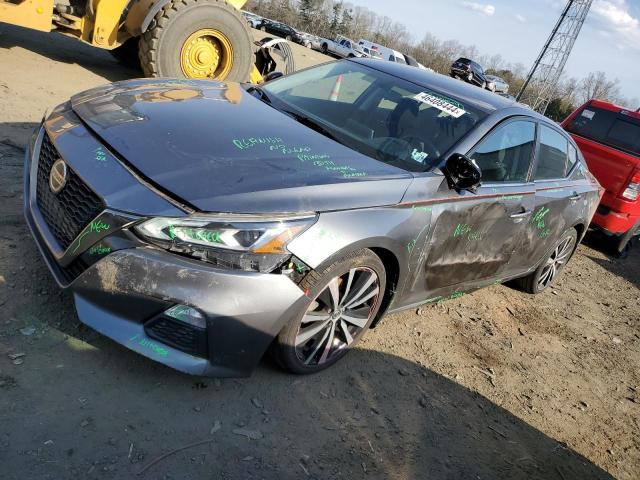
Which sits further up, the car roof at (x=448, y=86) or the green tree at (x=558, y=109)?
the green tree at (x=558, y=109)

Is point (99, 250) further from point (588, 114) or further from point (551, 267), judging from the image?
point (588, 114)

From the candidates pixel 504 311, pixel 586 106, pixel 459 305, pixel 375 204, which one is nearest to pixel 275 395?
pixel 375 204

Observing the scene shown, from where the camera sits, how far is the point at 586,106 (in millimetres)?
8812

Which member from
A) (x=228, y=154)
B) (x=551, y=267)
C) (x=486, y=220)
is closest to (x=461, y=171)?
(x=486, y=220)

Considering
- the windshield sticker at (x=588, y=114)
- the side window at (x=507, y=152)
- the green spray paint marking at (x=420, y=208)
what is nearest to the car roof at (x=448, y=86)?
the side window at (x=507, y=152)

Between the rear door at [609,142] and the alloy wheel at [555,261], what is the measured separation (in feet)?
7.01

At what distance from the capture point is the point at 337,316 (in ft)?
9.80

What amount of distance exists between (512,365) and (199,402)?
250 centimetres

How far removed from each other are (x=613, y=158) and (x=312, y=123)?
563cm

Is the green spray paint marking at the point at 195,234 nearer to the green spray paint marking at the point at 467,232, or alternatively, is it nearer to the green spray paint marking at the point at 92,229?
the green spray paint marking at the point at 92,229

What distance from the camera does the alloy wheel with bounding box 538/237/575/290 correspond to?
5.45m

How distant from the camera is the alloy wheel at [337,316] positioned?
2.83 m

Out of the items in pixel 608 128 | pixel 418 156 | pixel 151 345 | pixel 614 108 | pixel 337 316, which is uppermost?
pixel 614 108

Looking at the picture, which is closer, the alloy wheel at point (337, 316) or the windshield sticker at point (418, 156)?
the alloy wheel at point (337, 316)
